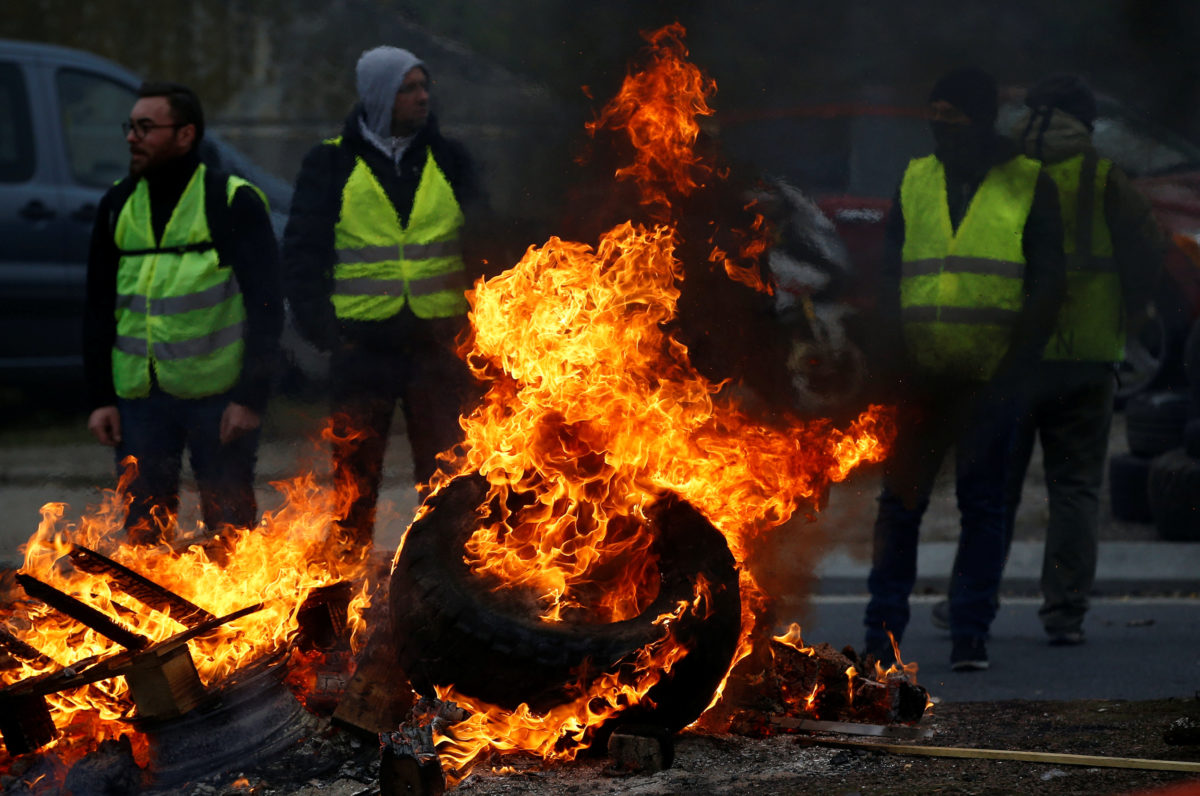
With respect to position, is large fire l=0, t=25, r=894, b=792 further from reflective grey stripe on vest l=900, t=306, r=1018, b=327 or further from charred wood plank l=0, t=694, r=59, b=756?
reflective grey stripe on vest l=900, t=306, r=1018, b=327

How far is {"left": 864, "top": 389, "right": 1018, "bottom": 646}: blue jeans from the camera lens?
5570mm

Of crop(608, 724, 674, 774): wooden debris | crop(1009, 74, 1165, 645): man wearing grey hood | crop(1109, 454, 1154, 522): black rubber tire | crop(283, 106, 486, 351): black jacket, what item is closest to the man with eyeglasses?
crop(283, 106, 486, 351): black jacket

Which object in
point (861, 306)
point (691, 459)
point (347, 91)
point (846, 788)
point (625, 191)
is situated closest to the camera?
point (846, 788)

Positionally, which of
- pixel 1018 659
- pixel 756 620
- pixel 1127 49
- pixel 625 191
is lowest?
pixel 1018 659

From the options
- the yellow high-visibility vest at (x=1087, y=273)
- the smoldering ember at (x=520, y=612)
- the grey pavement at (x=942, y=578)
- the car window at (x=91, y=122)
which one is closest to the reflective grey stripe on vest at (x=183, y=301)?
the grey pavement at (x=942, y=578)

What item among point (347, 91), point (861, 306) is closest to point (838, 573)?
point (861, 306)

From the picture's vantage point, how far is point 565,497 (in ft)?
14.3

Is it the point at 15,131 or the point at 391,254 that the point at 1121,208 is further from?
the point at 15,131

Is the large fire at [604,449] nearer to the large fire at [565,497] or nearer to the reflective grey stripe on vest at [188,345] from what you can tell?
Result: the large fire at [565,497]

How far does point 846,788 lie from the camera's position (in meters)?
3.86

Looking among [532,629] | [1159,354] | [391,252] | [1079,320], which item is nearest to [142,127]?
[391,252]

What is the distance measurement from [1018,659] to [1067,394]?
116 cm

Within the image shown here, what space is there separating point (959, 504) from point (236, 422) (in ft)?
9.84

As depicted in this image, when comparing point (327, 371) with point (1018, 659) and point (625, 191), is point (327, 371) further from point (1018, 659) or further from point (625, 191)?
point (1018, 659)
